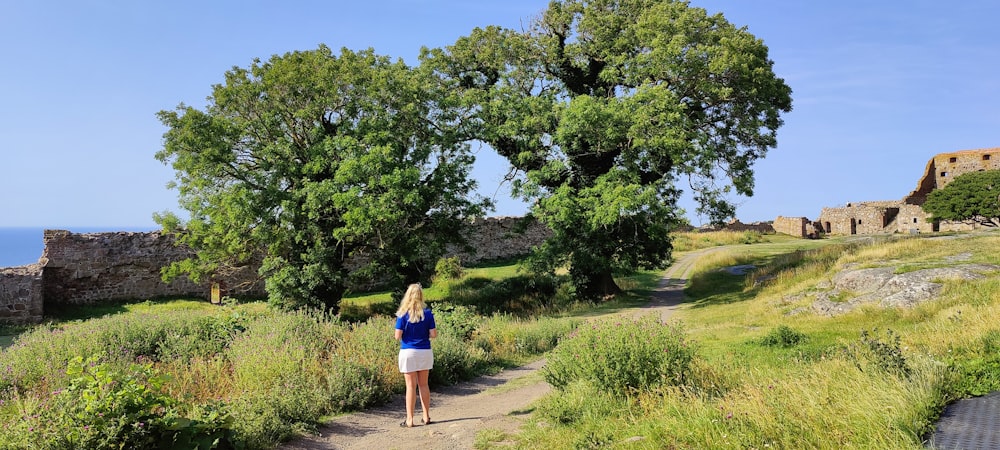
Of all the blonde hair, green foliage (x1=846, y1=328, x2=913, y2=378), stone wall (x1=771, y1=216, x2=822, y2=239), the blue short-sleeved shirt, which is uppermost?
stone wall (x1=771, y1=216, x2=822, y2=239)

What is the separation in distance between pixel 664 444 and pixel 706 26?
64.6ft

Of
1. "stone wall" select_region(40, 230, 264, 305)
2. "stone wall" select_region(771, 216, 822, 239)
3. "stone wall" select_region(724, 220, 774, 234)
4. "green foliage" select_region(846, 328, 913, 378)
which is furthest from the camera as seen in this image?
"stone wall" select_region(724, 220, 774, 234)

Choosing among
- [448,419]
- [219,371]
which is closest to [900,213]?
[448,419]

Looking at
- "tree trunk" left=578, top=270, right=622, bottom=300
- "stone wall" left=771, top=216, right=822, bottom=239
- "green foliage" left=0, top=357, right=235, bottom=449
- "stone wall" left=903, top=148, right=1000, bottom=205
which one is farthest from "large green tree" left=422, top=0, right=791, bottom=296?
"stone wall" left=903, top=148, right=1000, bottom=205

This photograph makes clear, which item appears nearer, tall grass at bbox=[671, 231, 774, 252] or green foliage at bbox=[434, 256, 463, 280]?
green foliage at bbox=[434, 256, 463, 280]

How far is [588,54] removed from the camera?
77.8 feet

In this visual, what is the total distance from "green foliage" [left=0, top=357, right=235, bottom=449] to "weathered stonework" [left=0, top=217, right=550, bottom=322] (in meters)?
17.4

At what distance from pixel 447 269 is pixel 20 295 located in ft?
53.4

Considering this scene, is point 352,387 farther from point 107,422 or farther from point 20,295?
point 20,295

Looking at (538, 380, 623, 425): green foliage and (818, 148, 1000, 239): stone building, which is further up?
(818, 148, 1000, 239): stone building

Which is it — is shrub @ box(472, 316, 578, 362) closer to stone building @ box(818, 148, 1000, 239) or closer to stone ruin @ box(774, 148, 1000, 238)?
stone ruin @ box(774, 148, 1000, 238)

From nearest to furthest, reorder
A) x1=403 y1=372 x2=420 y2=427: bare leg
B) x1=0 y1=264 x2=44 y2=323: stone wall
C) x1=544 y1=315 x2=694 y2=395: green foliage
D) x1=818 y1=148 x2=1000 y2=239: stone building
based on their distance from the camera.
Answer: x1=544 y1=315 x2=694 y2=395: green foliage < x1=403 y1=372 x2=420 y2=427: bare leg < x1=0 y1=264 x2=44 y2=323: stone wall < x1=818 y1=148 x2=1000 y2=239: stone building

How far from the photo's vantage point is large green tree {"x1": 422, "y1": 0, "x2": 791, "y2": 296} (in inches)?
810

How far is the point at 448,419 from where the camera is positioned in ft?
27.6
